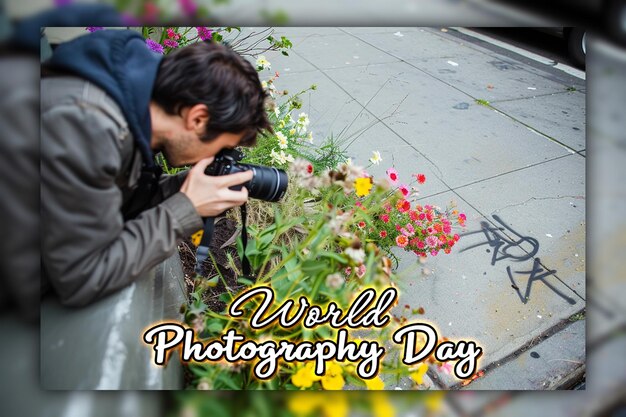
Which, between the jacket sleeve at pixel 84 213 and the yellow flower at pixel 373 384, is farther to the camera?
the yellow flower at pixel 373 384

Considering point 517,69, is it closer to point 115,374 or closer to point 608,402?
point 608,402

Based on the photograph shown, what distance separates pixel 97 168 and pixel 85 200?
0.25ft

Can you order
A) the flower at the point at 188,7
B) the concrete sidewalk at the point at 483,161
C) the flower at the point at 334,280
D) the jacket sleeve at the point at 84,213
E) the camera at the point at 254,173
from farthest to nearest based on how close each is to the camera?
the concrete sidewalk at the point at 483,161, the camera at the point at 254,173, the flower at the point at 334,280, the jacket sleeve at the point at 84,213, the flower at the point at 188,7

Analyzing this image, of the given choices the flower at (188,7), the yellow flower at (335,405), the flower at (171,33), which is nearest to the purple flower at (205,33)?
the flower at (171,33)

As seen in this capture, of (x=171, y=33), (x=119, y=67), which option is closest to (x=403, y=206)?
(x=119, y=67)

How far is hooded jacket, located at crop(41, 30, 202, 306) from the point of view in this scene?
97 cm

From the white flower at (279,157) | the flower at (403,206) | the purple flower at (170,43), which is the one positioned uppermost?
Result: the purple flower at (170,43)

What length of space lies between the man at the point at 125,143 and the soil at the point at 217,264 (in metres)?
0.56

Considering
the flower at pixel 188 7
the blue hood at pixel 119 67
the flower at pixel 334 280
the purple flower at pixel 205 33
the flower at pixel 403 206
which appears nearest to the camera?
the flower at pixel 188 7

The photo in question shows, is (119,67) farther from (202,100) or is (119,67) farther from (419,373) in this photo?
(419,373)

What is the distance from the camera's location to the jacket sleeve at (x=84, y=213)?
0.96 meters

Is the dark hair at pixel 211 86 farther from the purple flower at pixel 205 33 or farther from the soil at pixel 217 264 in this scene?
the purple flower at pixel 205 33

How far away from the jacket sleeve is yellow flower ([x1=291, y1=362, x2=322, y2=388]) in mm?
489

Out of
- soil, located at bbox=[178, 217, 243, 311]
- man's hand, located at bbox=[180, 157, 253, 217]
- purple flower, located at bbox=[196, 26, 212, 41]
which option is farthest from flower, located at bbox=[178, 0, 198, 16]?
purple flower, located at bbox=[196, 26, 212, 41]
